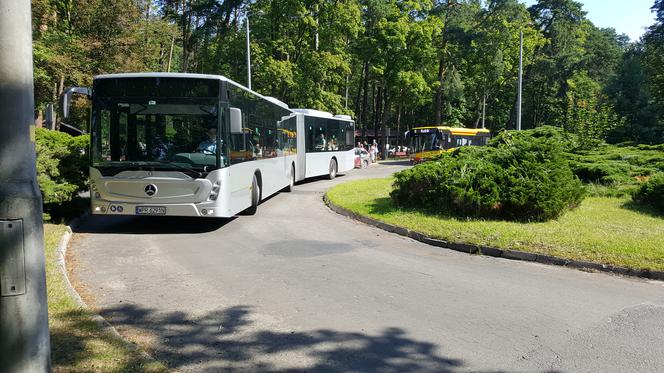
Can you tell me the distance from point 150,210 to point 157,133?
1.50m

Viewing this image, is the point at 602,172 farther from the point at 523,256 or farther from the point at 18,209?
the point at 18,209

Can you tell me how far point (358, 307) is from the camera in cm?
604

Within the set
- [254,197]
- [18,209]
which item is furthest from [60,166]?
[18,209]

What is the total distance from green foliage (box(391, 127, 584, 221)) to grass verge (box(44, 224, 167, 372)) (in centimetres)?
838

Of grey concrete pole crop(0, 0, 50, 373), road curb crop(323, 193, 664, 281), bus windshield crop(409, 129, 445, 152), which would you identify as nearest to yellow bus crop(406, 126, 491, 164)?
bus windshield crop(409, 129, 445, 152)

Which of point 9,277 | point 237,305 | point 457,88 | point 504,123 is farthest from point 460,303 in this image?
point 504,123

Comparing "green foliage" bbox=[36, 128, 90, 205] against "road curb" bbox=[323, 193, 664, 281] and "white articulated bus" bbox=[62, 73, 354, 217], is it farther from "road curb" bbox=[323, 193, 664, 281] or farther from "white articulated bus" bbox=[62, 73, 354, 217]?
"road curb" bbox=[323, 193, 664, 281]

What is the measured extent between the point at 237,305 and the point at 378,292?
181 cm

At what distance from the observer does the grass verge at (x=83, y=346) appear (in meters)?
4.06

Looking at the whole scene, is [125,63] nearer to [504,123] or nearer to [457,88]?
[457,88]

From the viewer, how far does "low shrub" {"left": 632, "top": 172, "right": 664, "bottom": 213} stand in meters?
12.3

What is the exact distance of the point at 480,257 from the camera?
29.6 feet

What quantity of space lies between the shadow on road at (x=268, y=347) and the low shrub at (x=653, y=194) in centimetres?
996

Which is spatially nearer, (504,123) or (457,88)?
(457,88)
